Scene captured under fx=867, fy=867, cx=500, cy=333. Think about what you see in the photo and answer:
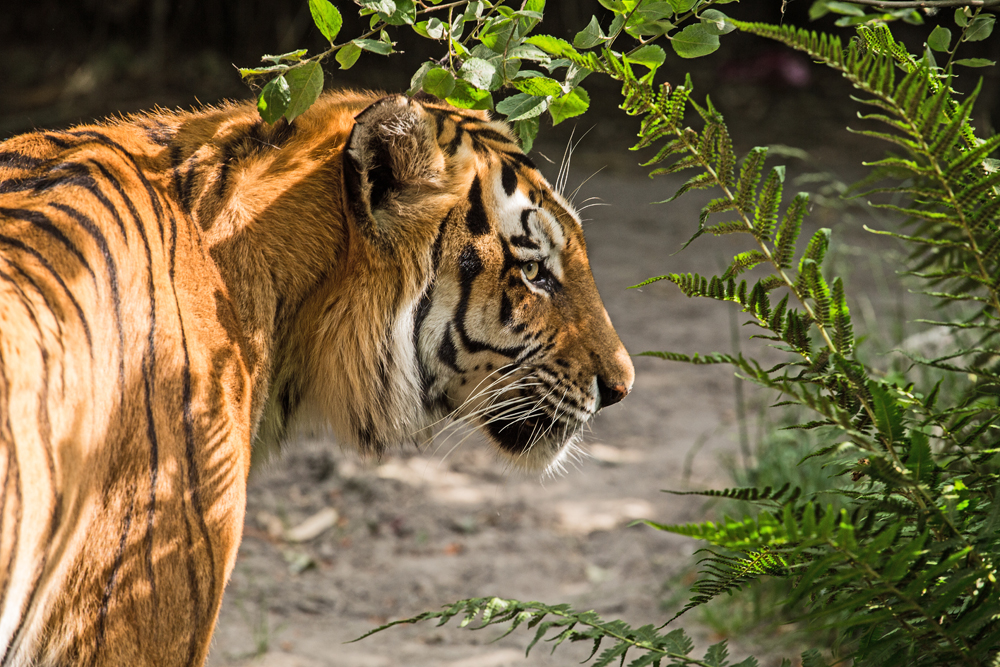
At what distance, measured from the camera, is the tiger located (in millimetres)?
1258

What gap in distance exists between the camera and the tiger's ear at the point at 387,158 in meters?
1.63

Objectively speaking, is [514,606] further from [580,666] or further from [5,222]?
[580,666]

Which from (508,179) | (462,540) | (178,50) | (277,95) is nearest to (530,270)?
(508,179)

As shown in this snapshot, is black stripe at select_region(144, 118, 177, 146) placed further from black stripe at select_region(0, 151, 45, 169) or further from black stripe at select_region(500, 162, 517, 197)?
black stripe at select_region(500, 162, 517, 197)

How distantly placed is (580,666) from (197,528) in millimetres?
1466

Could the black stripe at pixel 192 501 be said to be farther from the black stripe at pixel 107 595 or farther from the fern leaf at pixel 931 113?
the fern leaf at pixel 931 113

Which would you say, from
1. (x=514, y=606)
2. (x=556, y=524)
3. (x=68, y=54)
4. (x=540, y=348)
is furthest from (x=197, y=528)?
(x=68, y=54)

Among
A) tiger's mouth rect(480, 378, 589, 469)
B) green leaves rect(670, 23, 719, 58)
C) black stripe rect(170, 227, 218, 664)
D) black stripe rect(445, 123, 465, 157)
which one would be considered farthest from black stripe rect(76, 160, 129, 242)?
green leaves rect(670, 23, 719, 58)

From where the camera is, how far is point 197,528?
137 centimetres

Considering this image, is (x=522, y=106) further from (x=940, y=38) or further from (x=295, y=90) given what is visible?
(x=940, y=38)

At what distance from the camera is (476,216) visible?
176 centimetres

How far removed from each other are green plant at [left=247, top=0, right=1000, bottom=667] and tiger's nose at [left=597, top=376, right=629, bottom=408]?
64cm

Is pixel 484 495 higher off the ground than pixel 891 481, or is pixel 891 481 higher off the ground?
pixel 891 481

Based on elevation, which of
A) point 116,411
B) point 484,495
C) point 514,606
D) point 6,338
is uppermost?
point 6,338
